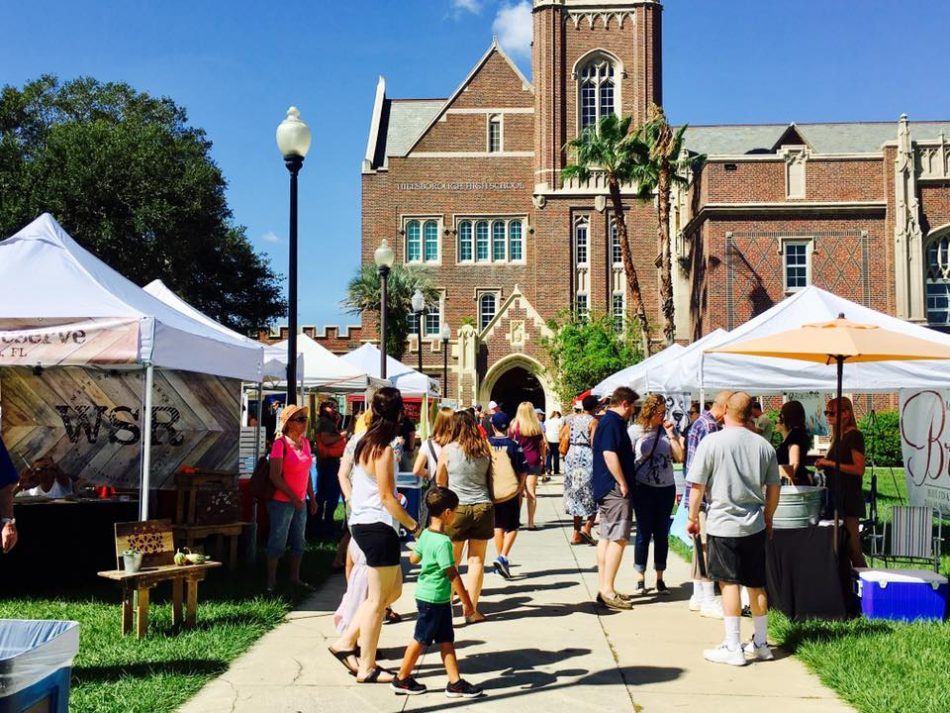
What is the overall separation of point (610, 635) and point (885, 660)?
2071mm

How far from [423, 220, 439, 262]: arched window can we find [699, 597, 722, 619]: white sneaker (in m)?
39.0

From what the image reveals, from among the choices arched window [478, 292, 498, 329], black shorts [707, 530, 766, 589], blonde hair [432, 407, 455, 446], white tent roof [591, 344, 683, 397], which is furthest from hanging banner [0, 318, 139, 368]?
arched window [478, 292, 498, 329]

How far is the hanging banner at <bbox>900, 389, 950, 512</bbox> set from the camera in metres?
9.98

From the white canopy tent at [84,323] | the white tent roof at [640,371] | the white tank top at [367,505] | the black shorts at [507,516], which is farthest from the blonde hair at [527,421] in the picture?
the white tank top at [367,505]

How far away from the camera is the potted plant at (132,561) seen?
7152mm

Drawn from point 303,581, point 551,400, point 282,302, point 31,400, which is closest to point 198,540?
point 303,581

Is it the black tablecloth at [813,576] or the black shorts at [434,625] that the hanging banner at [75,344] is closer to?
the black shorts at [434,625]

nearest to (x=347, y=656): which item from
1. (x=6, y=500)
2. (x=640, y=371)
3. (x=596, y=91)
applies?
(x=6, y=500)

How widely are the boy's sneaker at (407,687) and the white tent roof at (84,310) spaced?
390 centimetres

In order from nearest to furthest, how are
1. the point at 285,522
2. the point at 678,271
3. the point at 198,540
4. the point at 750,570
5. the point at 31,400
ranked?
the point at 750,570 → the point at 285,522 → the point at 198,540 → the point at 31,400 → the point at 678,271

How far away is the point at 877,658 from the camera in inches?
260

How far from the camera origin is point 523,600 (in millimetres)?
9172

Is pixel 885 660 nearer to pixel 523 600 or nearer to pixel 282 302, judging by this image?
pixel 523 600

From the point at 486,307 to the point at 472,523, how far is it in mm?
38746
